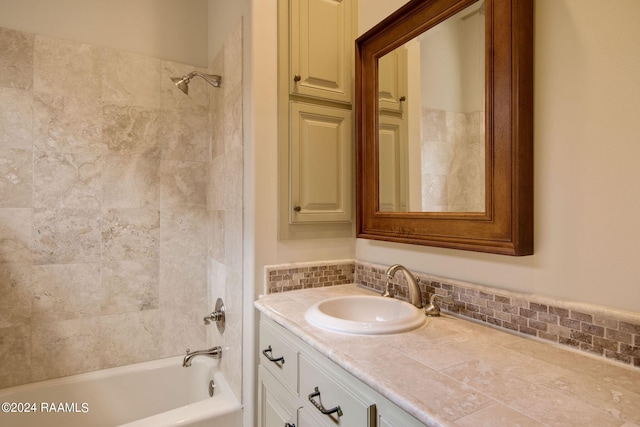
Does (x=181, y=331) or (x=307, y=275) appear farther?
(x=181, y=331)

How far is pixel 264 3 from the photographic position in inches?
58.5

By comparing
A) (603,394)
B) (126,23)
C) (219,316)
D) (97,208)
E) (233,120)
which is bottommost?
(219,316)

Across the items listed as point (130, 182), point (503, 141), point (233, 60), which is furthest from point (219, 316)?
point (503, 141)

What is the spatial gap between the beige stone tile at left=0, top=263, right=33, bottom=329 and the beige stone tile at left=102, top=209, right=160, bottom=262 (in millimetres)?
377

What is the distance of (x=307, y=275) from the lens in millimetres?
1567

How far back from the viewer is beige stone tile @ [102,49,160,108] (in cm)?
204

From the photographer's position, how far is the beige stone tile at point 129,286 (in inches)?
79.7

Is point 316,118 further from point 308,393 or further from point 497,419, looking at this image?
point 497,419

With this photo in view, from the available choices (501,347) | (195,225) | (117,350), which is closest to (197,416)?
(117,350)

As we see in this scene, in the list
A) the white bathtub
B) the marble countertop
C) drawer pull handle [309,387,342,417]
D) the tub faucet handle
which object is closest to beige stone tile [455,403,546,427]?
the marble countertop

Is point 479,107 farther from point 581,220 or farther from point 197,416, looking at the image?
point 197,416

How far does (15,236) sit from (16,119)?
634mm

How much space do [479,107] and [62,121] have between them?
216cm

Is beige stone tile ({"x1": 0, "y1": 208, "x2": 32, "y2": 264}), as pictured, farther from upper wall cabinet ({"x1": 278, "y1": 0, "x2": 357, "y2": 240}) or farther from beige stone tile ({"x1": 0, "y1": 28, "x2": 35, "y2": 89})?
upper wall cabinet ({"x1": 278, "y1": 0, "x2": 357, "y2": 240})
